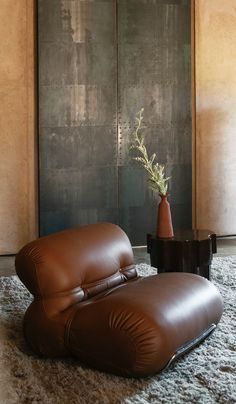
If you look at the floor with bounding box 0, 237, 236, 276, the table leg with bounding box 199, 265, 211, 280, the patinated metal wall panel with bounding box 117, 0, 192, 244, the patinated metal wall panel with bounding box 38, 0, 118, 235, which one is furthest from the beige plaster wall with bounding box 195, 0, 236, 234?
the table leg with bounding box 199, 265, 211, 280

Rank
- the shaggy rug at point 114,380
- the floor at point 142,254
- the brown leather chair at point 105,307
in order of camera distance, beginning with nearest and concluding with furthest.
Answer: the shaggy rug at point 114,380
the brown leather chair at point 105,307
the floor at point 142,254

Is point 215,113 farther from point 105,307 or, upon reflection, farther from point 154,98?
point 105,307

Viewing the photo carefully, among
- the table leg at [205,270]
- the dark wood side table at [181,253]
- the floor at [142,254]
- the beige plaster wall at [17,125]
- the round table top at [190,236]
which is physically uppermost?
the beige plaster wall at [17,125]

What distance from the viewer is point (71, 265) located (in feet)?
9.41

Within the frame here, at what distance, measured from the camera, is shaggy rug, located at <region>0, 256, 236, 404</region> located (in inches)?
92.4

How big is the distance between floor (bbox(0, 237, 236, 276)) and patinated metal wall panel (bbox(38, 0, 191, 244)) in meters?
0.36

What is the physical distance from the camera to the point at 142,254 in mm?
5336

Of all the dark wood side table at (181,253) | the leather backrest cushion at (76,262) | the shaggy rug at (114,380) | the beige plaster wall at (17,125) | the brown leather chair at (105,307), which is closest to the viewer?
the shaggy rug at (114,380)

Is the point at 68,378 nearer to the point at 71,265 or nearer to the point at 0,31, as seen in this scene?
the point at 71,265

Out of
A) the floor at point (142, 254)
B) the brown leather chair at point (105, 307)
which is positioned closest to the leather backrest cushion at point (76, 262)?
the brown leather chair at point (105, 307)

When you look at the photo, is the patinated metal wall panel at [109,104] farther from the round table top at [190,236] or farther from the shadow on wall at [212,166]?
the round table top at [190,236]

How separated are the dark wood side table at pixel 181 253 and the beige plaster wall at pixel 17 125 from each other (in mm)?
1856

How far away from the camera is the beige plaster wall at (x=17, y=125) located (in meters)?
5.30

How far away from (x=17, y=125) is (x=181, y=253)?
2293 mm
